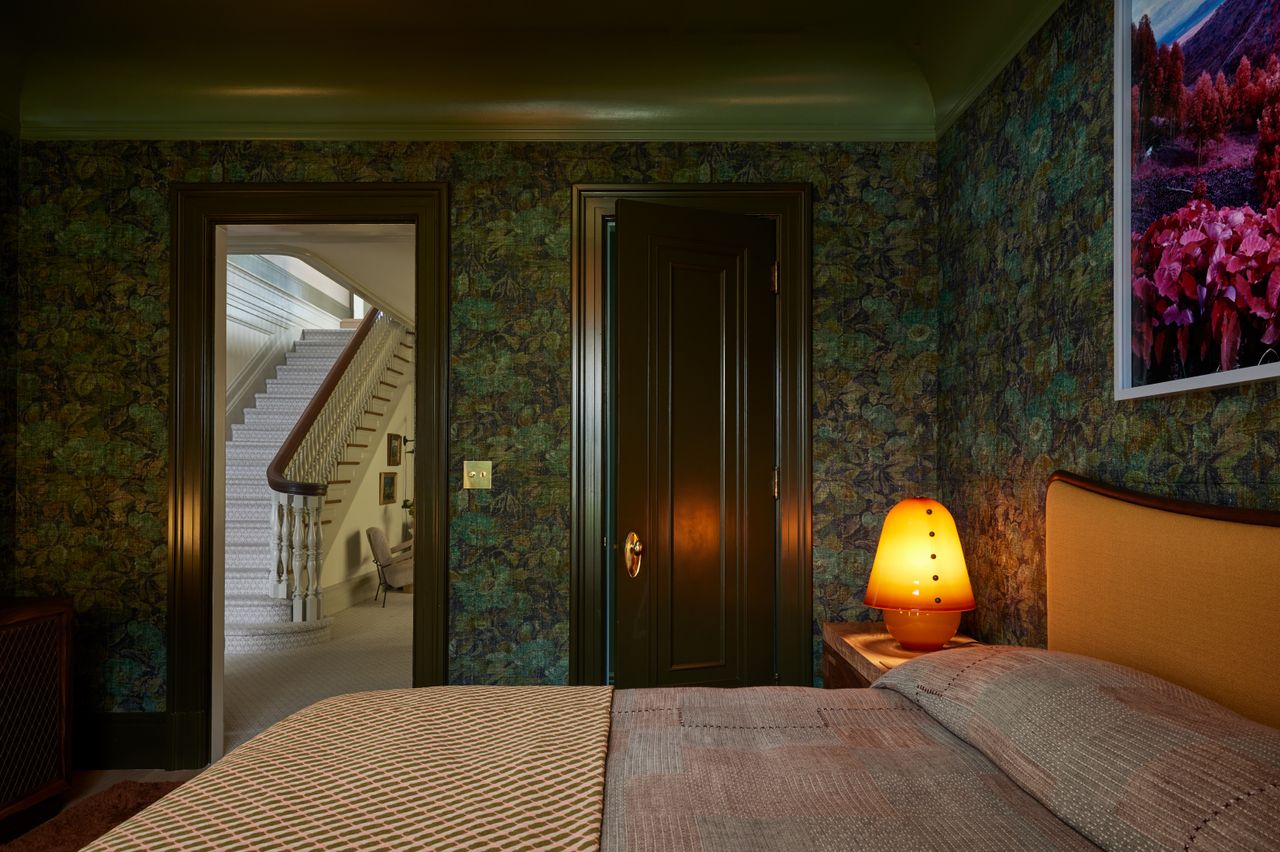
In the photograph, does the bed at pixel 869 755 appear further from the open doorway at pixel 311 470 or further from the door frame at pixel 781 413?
the open doorway at pixel 311 470

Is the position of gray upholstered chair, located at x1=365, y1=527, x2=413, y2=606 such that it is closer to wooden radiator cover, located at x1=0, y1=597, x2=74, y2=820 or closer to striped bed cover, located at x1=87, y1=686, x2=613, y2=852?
wooden radiator cover, located at x1=0, y1=597, x2=74, y2=820

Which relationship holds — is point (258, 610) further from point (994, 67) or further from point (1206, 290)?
point (1206, 290)

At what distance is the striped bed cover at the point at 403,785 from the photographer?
1060 mm

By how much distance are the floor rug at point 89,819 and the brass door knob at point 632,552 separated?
1847 mm

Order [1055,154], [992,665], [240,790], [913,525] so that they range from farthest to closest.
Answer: [913,525] < [1055,154] < [992,665] < [240,790]

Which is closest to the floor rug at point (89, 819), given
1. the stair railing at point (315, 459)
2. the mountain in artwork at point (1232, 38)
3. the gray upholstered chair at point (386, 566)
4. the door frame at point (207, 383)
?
the door frame at point (207, 383)

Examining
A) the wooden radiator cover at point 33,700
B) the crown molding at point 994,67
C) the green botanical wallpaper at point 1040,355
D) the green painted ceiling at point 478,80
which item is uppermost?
the green painted ceiling at point 478,80

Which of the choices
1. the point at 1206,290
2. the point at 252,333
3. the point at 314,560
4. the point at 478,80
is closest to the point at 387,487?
the point at 252,333

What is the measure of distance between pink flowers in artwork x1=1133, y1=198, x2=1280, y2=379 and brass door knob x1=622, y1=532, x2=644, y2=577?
65.5 inches

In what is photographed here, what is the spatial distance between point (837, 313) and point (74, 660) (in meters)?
3.23

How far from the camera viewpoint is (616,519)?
2.98 m

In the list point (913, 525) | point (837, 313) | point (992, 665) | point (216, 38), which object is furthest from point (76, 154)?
point (992, 665)

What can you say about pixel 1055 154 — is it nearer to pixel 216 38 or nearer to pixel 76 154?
pixel 216 38

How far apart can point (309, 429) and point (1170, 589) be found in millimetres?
6234
